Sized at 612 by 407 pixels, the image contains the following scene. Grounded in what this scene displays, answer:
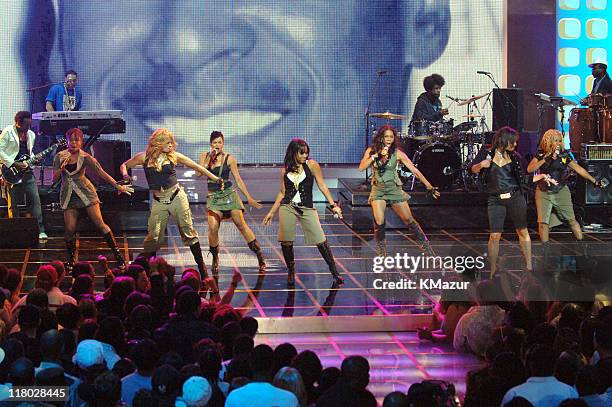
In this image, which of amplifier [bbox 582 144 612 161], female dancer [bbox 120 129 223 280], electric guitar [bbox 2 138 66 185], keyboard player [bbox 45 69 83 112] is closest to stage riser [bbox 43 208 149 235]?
electric guitar [bbox 2 138 66 185]

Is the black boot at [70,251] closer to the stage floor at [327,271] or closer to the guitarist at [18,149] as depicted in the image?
the stage floor at [327,271]

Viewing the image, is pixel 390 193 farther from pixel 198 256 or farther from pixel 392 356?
pixel 392 356

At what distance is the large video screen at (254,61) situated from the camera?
59.7 feet

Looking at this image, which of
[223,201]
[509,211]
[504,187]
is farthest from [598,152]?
[223,201]

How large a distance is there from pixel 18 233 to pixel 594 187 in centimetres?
830

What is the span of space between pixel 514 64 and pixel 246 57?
496 centimetres

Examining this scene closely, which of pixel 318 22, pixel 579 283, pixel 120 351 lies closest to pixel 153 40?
pixel 318 22

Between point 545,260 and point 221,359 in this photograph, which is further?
point 545,260

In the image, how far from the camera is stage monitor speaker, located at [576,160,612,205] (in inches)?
600

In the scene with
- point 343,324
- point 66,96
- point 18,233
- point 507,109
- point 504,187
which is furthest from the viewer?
point 507,109

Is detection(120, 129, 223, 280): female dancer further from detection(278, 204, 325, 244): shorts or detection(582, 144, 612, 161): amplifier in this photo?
detection(582, 144, 612, 161): amplifier

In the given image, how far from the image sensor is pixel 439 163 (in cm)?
A: 1578

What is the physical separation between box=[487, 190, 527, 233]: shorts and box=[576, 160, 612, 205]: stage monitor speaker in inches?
175

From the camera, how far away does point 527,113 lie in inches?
754
